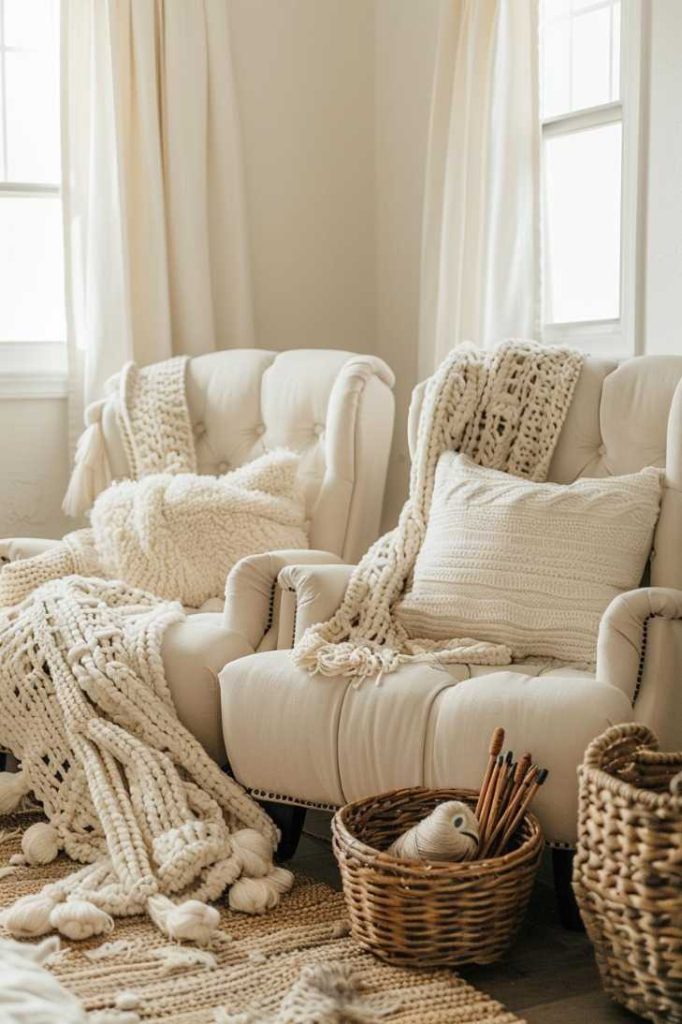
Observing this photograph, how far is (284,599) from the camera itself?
2441 mm

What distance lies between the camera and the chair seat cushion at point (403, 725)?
195cm

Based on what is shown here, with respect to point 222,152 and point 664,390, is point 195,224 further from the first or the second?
point 664,390

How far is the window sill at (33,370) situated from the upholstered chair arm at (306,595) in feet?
4.83

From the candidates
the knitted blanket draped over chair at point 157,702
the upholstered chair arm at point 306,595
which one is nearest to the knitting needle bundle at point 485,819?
the knitted blanket draped over chair at point 157,702

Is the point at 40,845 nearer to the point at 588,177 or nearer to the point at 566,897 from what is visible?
the point at 566,897

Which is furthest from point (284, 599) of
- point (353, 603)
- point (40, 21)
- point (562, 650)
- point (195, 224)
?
point (40, 21)

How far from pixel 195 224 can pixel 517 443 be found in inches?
57.8

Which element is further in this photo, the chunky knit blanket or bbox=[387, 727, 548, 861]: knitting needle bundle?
the chunky knit blanket

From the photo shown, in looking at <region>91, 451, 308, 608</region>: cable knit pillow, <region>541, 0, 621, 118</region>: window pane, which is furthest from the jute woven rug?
<region>541, 0, 621, 118</region>: window pane

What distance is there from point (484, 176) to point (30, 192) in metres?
1.34

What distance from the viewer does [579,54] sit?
3133 mm

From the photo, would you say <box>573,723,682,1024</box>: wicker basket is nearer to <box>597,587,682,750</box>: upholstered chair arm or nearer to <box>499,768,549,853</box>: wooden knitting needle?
<box>499,768,549,853</box>: wooden knitting needle

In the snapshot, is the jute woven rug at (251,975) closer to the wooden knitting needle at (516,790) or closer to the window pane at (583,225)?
the wooden knitting needle at (516,790)

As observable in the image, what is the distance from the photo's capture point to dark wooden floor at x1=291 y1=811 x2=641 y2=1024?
1.78 m
